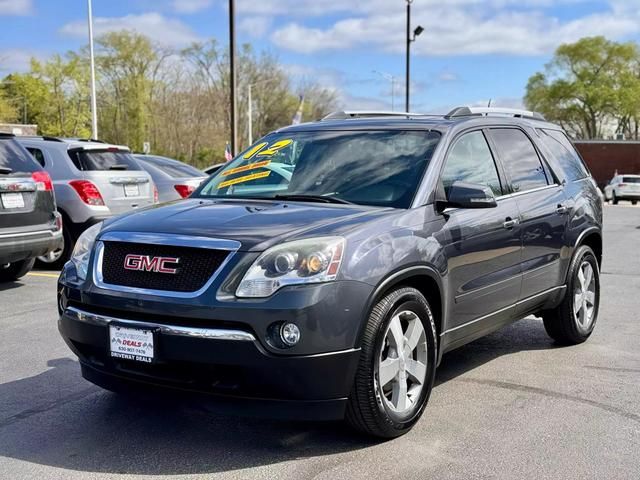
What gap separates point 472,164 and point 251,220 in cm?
178

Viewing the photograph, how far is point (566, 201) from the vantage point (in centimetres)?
598

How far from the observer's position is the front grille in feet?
12.1

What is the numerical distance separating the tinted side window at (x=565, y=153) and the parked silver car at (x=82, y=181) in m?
6.10

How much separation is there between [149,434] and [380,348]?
136 centimetres

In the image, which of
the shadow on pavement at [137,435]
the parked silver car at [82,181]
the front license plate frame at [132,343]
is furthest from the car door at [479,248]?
the parked silver car at [82,181]

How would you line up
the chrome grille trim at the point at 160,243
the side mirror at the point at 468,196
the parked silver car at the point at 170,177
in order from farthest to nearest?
the parked silver car at the point at 170,177 < the side mirror at the point at 468,196 < the chrome grille trim at the point at 160,243

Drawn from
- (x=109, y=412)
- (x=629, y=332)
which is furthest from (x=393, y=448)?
(x=629, y=332)

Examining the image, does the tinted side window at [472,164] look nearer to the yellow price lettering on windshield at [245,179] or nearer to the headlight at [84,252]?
the yellow price lettering on windshield at [245,179]

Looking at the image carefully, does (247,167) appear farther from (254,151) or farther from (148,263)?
(148,263)

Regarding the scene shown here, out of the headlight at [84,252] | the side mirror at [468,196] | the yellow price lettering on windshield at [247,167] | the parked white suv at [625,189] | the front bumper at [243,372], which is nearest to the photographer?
the front bumper at [243,372]

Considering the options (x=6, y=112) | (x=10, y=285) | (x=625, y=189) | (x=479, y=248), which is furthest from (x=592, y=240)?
(x=6, y=112)

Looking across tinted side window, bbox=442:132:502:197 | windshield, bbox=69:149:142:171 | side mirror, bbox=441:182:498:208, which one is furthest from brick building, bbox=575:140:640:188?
side mirror, bbox=441:182:498:208

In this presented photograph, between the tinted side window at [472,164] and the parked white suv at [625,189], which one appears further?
the parked white suv at [625,189]

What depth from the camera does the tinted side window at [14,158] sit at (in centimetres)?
805
